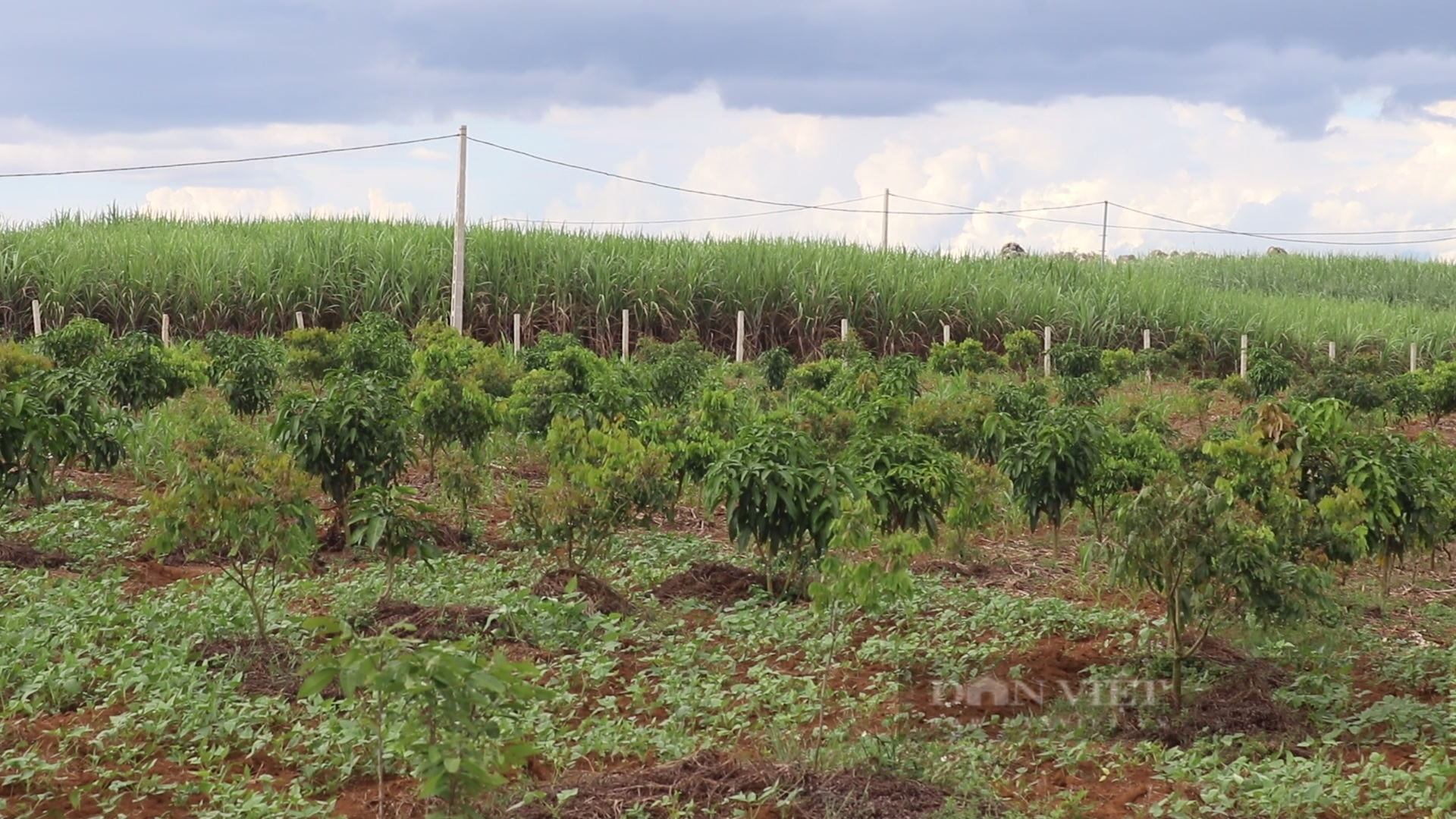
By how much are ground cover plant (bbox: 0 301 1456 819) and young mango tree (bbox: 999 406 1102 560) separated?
0.13 ft

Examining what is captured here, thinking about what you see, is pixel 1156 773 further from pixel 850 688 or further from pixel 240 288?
pixel 240 288

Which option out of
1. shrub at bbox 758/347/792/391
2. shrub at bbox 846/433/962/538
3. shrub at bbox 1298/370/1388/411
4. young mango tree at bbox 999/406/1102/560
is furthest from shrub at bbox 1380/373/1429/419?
shrub at bbox 846/433/962/538

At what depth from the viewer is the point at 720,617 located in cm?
795

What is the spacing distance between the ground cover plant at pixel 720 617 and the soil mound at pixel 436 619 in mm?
27

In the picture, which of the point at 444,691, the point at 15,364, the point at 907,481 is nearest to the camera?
the point at 444,691

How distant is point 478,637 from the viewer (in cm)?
723

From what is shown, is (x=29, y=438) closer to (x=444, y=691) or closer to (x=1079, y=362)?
(x=444, y=691)

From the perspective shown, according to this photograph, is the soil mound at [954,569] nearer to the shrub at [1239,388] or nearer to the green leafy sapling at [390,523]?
the green leafy sapling at [390,523]

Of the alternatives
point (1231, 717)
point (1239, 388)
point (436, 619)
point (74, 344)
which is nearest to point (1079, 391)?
point (1239, 388)

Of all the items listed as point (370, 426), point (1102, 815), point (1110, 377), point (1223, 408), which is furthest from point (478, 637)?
point (1223, 408)

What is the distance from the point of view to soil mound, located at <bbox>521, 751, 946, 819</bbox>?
4.75 meters

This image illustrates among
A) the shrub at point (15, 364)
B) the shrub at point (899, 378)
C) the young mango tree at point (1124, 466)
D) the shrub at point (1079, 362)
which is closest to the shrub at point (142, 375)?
the shrub at point (15, 364)

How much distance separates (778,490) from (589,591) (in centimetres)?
143

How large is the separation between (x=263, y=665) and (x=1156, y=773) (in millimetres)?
4379
